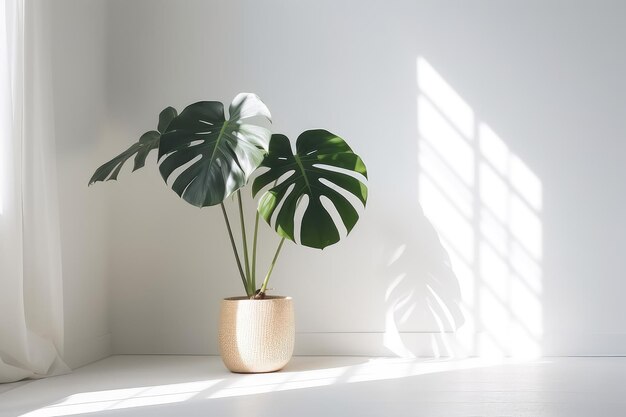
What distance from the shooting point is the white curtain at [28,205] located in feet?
9.36

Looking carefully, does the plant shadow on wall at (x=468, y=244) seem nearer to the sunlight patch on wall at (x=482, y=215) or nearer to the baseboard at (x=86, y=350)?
the sunlight patch on wall at (x=482, y=215)

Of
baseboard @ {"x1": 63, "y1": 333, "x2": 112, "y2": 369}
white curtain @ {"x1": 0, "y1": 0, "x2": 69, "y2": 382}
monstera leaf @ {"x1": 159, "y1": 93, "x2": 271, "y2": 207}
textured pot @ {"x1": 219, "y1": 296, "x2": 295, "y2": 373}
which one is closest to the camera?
monstera leaf @ {"x1": 159, "y1": 93, "x2": 271, "y2": 207}

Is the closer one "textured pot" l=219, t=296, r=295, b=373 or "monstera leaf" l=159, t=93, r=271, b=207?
"monstera leaf" l=159, t=93, r=271, b=207

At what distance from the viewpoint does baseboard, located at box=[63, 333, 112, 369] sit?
3.31 m

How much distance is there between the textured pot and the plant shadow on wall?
0.63m

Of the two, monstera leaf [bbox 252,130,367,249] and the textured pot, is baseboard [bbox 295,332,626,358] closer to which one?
the textured pot

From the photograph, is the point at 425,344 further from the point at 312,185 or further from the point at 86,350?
the point at 86,350

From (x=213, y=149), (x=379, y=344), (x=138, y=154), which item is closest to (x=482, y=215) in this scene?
(x=379, y=344)

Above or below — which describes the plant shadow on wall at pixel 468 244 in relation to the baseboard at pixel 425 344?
above

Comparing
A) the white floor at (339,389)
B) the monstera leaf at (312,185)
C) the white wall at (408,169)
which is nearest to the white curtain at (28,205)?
the white floor at (339,389)

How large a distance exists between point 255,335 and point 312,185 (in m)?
0.63

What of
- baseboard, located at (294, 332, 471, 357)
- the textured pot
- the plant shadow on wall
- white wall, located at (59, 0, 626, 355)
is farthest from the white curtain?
the plant shadow on wall

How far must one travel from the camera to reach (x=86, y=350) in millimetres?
3467

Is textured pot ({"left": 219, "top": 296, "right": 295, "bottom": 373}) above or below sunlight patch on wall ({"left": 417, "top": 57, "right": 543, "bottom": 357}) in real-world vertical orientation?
below
